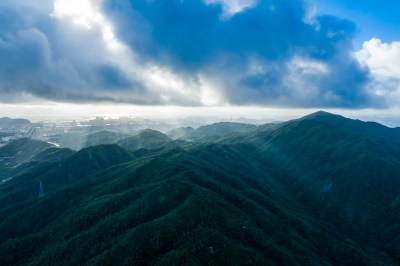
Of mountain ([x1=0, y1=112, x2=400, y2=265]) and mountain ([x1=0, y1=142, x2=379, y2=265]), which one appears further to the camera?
mountain ([x1=0, y1=112, x2=400, y2=265])

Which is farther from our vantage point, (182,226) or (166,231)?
(182,226)

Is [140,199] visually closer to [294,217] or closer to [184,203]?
[184,203]

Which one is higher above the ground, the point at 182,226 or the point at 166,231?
the point at 182,226

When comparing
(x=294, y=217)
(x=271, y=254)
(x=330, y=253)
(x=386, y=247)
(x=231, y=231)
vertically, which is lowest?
(x=386, y=247)

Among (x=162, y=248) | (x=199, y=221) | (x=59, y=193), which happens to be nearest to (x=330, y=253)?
(x=199, y=221)

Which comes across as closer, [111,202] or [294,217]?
[111,202]

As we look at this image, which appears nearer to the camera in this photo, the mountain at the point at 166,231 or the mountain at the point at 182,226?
the mountain at the point at 166,231

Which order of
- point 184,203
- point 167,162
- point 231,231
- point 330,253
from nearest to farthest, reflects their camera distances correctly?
point 231,231, point 184,203, point 330,253, point 167,162

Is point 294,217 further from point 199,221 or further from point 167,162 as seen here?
point 167,162

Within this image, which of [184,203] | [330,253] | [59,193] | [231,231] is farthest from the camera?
[59,193]

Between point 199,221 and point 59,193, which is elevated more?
point 199,221
